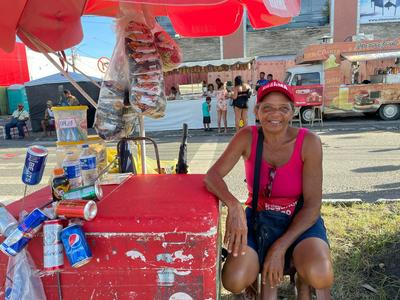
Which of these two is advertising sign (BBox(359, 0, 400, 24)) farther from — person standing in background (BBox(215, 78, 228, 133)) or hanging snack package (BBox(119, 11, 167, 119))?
hanging snack package (BBox(119, 11, 167, 119))

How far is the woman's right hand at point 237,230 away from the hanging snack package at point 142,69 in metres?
0.92

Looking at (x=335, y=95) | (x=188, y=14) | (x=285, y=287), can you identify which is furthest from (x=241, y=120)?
(x=285, y=287)

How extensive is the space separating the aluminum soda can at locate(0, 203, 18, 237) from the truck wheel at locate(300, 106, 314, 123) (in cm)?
1172

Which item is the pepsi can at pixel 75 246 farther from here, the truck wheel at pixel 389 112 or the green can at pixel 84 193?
the truck wheel at pixel 389 112

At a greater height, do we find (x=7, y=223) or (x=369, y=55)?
(x=369, y=55)

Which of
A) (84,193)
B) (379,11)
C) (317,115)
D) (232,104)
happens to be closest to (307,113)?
(317,115)

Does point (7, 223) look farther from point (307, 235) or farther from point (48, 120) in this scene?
point (48, 120)

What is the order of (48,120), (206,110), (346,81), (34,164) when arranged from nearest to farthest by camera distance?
1. (34,164)
2. (206,110)
3. (346,81)
4. (48,120)

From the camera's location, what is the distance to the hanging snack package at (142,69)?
2.38 m

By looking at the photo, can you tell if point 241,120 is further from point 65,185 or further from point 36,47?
point 65,185

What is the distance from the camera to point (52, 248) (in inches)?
58.2

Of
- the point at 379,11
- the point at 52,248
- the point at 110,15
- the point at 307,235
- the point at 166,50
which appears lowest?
the point at 307,235

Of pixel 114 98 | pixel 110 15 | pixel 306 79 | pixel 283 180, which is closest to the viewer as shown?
pixel 283 180

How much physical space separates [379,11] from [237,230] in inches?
1018
